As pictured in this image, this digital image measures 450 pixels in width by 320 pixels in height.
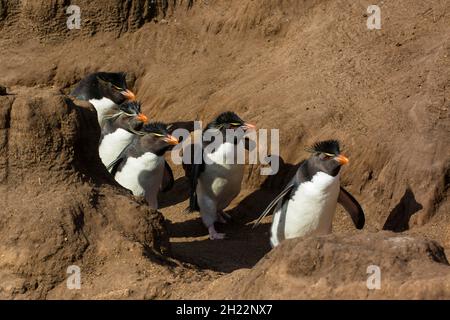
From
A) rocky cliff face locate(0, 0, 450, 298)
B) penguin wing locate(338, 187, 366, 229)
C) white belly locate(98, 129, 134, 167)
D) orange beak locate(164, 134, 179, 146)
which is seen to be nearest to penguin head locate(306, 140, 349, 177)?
penguin wing locate(338, 187, 366, 229)

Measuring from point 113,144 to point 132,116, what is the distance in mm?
438

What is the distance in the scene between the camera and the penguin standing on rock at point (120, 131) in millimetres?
11570

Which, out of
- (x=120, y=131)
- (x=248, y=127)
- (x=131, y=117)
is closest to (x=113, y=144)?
(x=120, y=131)

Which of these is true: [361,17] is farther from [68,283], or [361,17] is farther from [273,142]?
[68,283]

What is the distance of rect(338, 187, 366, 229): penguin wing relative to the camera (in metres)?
9.61

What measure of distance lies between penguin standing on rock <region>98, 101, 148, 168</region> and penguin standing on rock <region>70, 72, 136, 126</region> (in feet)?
2.03

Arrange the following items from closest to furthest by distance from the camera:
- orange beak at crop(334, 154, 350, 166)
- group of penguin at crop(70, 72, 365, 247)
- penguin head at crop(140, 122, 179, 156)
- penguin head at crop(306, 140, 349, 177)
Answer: orange beak at crop(334, 154, 350, 166) < penguin head at crop(306, 140, 349, 177) < group of penguin at crop(70, 72, 365, 247) < penguin head at crop(140, 122, 179, 156)

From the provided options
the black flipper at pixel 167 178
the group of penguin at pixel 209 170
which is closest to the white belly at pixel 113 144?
the group of penguin at pixel 209 170

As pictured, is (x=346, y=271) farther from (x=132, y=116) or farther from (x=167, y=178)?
(x=132, y=116)

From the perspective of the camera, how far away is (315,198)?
367 inches

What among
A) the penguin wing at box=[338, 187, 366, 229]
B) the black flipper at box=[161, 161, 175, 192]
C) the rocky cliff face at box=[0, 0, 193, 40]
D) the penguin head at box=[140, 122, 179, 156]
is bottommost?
the black flipper at box=[161, 161, 175, 192]

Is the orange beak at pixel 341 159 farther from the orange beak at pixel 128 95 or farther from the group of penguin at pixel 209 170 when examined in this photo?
the orange beak at pixel 128 95

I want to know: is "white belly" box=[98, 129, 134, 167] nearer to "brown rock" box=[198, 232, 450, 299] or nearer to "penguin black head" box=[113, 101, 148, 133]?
"penguin black head" box=[113, 101, 148, 133]

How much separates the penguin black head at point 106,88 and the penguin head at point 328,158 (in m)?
3.71
